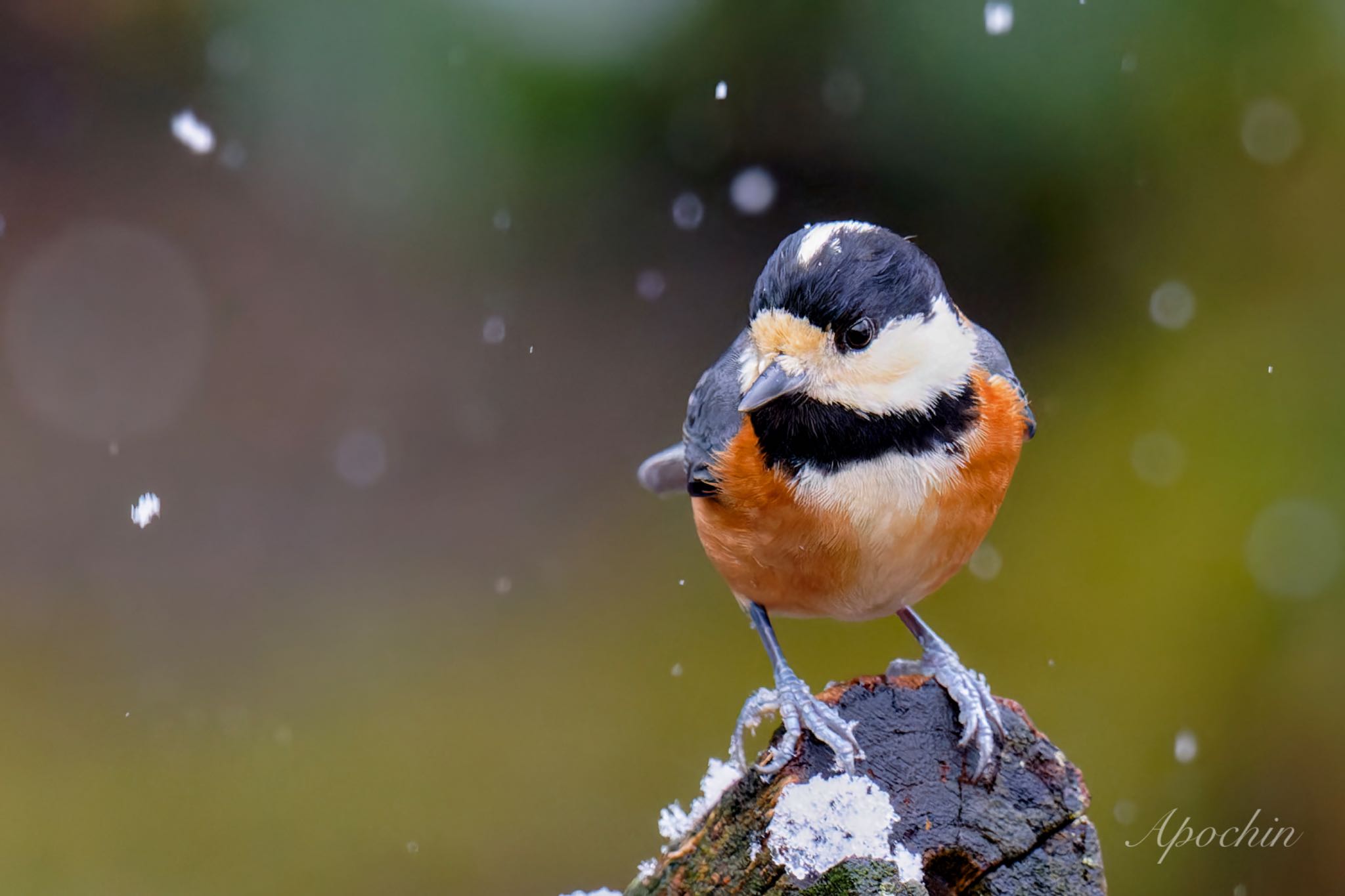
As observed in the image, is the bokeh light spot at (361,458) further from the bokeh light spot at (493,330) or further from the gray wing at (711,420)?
the gray wing at (711,420)

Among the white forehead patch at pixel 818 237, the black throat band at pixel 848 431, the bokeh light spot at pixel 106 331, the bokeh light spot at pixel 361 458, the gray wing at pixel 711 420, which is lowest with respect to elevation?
the black throat band at pixel 848 431

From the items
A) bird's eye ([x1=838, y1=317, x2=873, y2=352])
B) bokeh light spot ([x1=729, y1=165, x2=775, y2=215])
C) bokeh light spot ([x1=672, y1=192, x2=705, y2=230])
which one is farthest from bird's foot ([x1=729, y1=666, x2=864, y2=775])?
bokeh light spot ([x1=672, y1=192, x2=705, y2=230])

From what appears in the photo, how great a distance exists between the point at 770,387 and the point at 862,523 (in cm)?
24

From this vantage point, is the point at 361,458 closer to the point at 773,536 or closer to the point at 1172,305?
the point at 1172,305

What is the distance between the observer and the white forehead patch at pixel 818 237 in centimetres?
149

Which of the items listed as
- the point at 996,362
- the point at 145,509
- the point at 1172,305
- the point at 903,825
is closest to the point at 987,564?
the point at 1172,305

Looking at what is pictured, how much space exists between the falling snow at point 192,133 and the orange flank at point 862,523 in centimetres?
311

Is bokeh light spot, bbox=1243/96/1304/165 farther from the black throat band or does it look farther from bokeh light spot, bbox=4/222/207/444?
bokeh light spot, bbox=4/222/207/444

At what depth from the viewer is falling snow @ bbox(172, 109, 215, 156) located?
4.03 metres

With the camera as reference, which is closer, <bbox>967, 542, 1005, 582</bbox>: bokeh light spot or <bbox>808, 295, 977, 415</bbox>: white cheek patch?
<bbox>808, 295, 977, 415</bbox>: white cheek patch

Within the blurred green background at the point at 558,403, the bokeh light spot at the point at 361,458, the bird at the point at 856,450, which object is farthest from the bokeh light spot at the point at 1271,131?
the bokeh light spot at the point at 361,458

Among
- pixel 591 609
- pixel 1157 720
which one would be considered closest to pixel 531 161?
pixel 591 609

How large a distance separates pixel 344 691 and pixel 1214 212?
9.27 feet
